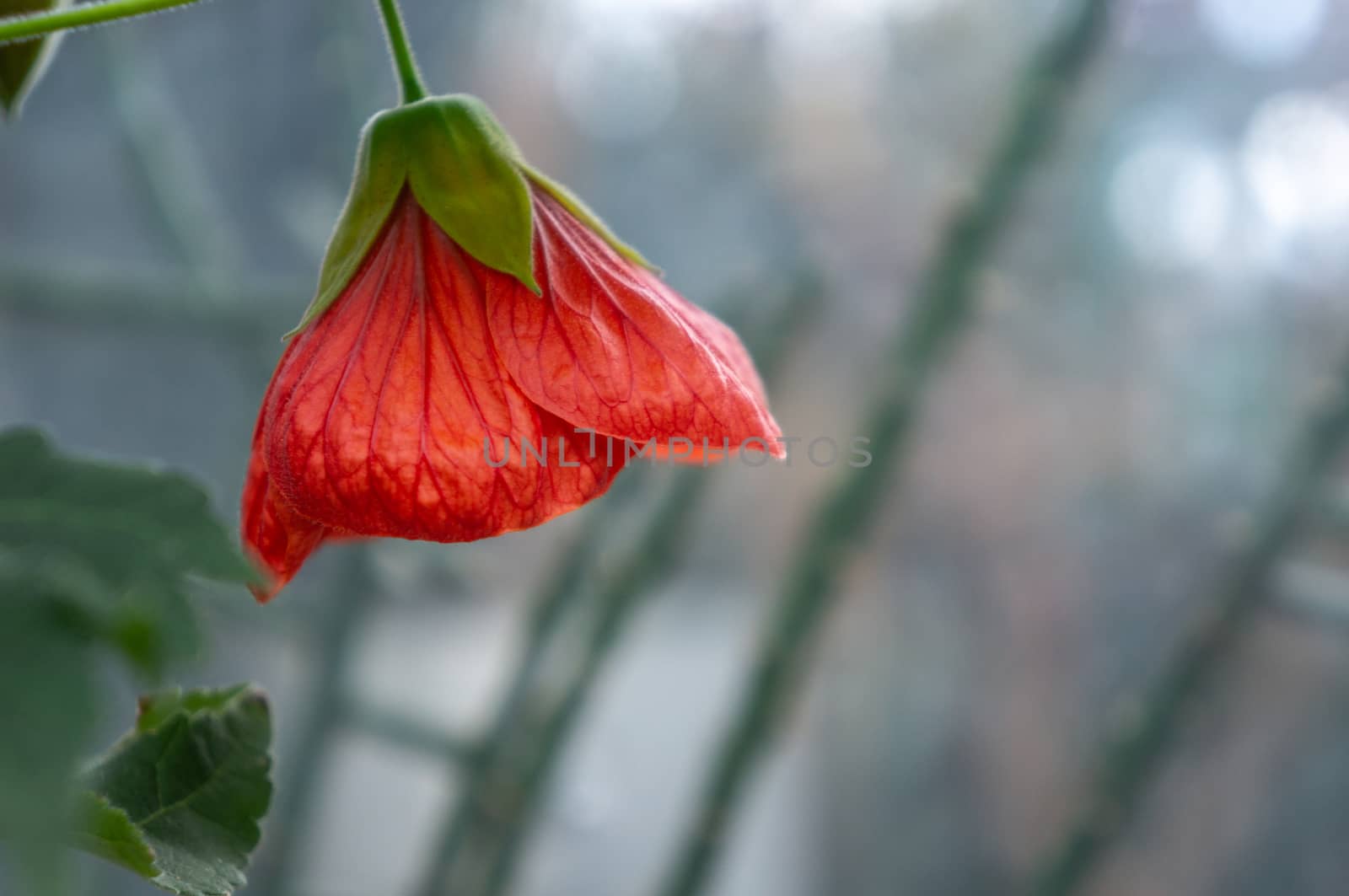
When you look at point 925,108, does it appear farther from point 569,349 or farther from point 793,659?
point 569,349

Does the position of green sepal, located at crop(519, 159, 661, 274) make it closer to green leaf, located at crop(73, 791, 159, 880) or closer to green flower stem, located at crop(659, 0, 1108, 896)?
green leaf, located at crop(73, 791, 159, 880)

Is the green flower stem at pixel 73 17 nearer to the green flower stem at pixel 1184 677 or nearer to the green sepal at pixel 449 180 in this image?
the green sepal at pixel 449 180

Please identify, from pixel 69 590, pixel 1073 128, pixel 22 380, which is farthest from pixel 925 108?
pixel 22 380

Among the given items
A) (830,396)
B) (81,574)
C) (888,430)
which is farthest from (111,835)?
(830,396)

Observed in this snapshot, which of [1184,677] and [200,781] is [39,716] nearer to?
[200,781]

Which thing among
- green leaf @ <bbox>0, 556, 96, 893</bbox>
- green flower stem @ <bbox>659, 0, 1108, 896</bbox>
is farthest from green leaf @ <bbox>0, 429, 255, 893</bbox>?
green flower stem @ <bbox>659, 0, 1108, 896</bbox>

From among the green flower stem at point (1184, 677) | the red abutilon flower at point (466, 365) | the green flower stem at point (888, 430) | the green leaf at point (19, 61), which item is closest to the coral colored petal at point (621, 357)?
the red abutilon flower at point (466, 365)
